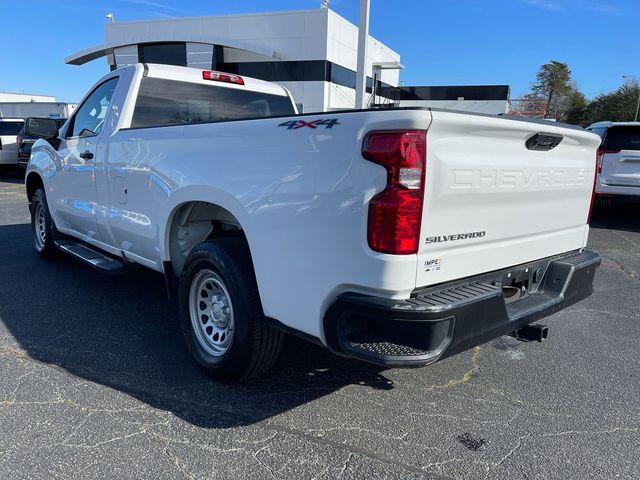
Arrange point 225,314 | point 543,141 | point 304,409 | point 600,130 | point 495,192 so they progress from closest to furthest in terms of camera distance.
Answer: point 495,192
point 543,141
point 304,409
point 225,314
point 600,130

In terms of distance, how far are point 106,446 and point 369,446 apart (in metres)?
1.39

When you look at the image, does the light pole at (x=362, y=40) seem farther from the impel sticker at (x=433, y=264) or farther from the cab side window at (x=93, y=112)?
the impel sticker at (x=433, y=264)

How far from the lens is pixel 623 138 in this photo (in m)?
9.84

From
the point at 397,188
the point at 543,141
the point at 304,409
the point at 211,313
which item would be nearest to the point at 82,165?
the point at 211,313

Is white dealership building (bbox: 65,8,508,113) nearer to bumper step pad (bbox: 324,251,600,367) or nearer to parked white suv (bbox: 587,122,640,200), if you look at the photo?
parked white suv (bbox: 587,122,640,200)

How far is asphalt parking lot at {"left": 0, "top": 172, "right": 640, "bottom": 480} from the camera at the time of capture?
8.39 ft

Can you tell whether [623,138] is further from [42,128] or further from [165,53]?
[165,53]

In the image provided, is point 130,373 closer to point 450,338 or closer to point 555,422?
point 450,338

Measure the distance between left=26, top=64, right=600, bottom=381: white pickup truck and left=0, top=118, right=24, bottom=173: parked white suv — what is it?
51.1ft

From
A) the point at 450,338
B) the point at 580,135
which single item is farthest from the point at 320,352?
the point at 580,135

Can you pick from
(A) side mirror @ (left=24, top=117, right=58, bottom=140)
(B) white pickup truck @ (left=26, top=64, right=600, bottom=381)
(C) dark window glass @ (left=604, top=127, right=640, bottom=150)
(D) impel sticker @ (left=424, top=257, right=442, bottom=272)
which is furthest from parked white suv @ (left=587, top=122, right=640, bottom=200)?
(A) side mirror @ (left=24, top=117, right=58, bottom=140)

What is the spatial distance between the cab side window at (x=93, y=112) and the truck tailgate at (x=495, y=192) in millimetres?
3502

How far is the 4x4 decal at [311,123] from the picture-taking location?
2387mm

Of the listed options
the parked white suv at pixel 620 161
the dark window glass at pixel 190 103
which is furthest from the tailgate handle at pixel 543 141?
the parked white suv at pixel 620 161
